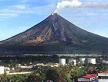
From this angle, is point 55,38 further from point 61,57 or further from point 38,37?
point 61,57

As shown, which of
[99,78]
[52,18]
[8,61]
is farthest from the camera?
[52,18]

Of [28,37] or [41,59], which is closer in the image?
[41,59]

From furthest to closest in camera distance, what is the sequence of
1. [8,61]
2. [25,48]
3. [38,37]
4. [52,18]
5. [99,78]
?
[52,18]
[38,37]
[25,48]
[8,61]
[99,78]

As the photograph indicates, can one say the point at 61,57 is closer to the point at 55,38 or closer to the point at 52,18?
the point at 55,38

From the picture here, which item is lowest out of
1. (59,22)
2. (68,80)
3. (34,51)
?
(68,80)

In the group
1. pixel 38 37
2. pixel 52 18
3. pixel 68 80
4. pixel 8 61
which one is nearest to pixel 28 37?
pixel 38 37

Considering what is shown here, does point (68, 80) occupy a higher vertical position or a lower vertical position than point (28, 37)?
lower
